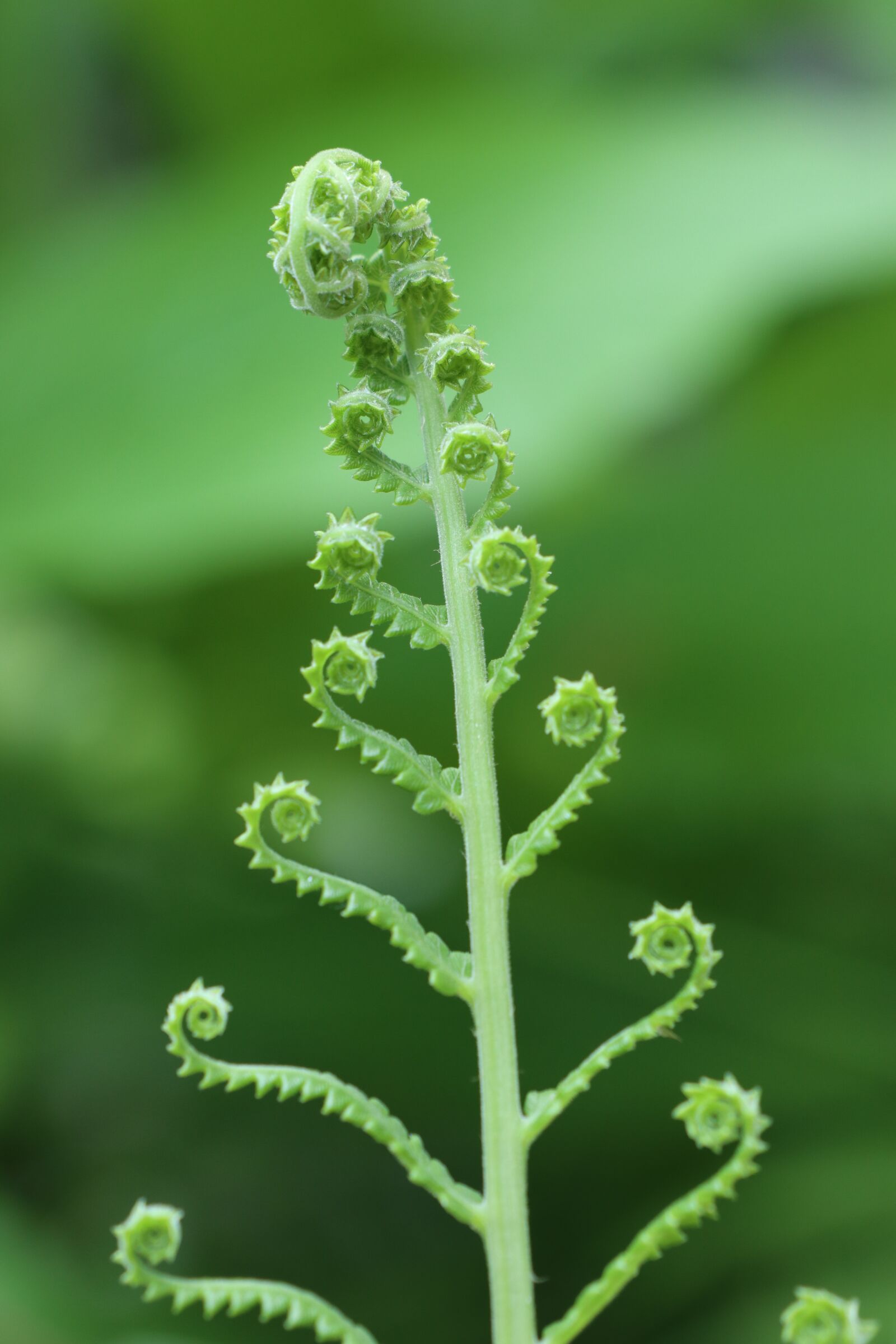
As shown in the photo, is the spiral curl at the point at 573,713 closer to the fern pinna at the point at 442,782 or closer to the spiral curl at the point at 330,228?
the fern pinna at the point at 442,782

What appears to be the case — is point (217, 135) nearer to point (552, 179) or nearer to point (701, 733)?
point (552, 179)

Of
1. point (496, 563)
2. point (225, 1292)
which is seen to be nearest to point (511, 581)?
point (496, 563)

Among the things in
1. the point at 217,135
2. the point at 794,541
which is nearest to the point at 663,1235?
the point at 794,541

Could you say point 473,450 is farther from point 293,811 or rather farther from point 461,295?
point 461,295

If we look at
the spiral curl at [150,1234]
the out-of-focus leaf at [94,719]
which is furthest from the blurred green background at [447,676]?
the spiral curl at [150,1234]

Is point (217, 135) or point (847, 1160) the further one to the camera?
point (217, 135)

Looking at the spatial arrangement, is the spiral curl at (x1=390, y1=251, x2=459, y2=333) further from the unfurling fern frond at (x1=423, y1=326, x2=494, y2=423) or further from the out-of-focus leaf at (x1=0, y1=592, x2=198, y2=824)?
the out-of-focus leaf at (x1=0, y1=592, x2=198, y2=824)
